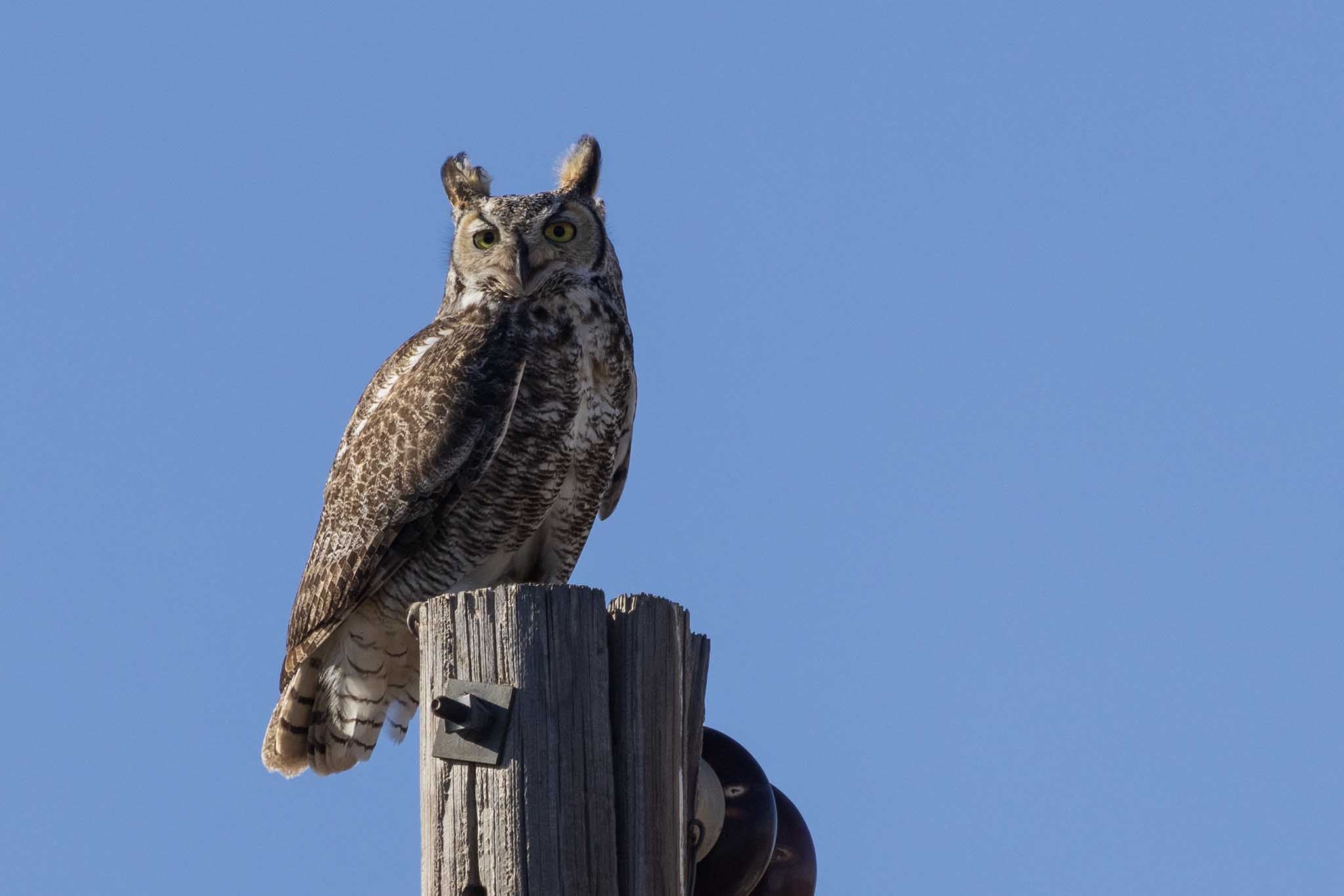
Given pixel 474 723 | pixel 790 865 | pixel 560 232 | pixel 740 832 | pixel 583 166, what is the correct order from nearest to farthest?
pixel 474 723 → pixel 740 832 → pixel 790 865 → pixel 560 232 → pixel 583 166

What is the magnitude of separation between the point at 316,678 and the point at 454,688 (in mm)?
3000

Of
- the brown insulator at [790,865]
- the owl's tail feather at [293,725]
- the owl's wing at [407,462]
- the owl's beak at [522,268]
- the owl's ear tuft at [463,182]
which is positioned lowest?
the brown insulator at [790,865]

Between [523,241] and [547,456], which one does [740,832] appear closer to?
[547,456]

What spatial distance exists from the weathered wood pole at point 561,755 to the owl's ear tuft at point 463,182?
135 inches

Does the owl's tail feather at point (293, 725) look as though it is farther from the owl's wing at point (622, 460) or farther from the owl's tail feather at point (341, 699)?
the owl's wing at point (622, 460)

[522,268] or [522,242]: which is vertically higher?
[522,242]

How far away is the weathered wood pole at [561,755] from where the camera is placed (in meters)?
2.95

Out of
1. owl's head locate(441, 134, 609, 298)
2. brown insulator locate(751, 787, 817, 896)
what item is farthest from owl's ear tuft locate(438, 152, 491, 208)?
brown insulator locate(751, 787, 817, 896)

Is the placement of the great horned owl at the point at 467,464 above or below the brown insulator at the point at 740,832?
above

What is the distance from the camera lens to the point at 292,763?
19.0ft

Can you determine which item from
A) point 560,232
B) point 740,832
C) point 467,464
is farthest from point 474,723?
point 560,232

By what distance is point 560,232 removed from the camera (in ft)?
19.5

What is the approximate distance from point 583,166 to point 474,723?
3.87m

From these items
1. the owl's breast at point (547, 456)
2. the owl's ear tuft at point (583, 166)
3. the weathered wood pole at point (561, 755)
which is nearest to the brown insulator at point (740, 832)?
the weathered wood pole at point (561, 755)
